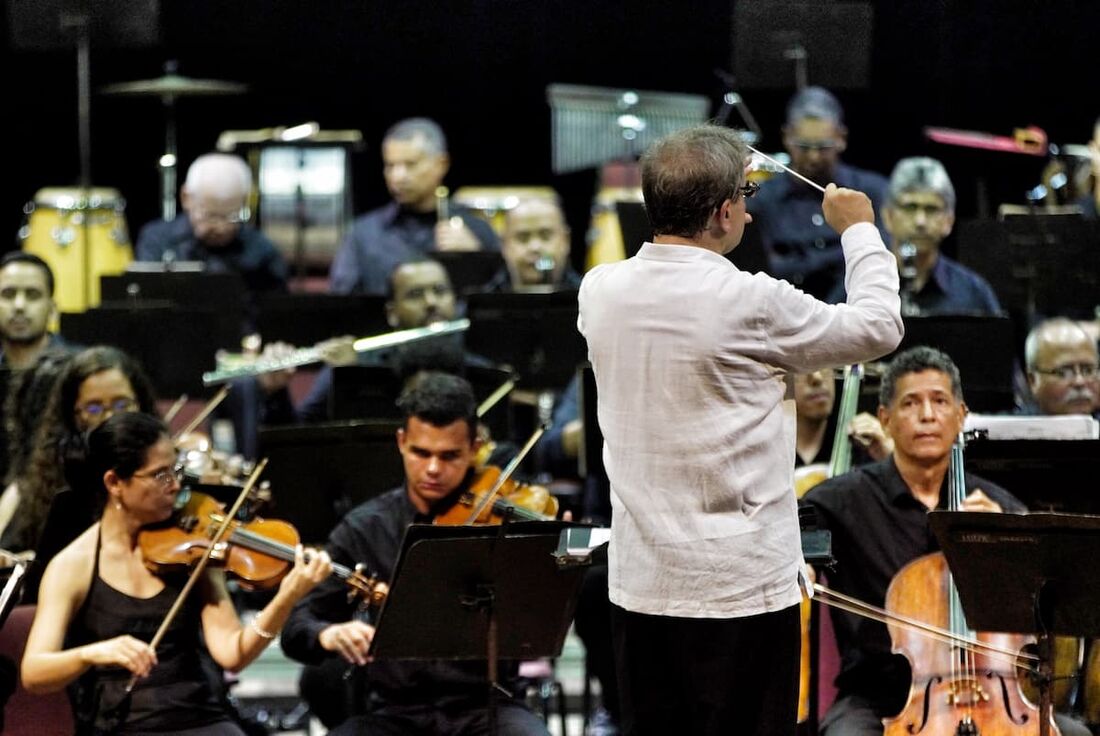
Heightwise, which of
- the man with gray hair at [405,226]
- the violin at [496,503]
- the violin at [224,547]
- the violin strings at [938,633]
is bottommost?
the violin strings at [938,633]

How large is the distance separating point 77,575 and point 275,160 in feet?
15.4

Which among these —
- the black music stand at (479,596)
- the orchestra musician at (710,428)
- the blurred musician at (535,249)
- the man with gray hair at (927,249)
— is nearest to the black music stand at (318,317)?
the blurred musician at (535,249)

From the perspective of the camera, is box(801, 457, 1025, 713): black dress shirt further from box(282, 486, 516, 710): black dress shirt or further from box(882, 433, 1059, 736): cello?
box(282, 486, 516, 710): black dress shirt

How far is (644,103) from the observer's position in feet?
26.8

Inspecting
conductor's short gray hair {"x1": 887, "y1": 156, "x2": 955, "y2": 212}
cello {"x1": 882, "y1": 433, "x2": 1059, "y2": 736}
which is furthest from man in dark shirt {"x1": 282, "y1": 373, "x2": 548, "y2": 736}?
conductor's short gray hair {"x1": 887, "y1": 156, "x2": 955, "y2": 212}

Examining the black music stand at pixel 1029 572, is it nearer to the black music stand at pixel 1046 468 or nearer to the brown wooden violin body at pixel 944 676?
the brown wooden violin body at pixel 944 676

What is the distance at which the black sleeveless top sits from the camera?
154 inches

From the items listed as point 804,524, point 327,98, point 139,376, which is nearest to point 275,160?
point 327,98

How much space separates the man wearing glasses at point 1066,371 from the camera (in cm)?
523

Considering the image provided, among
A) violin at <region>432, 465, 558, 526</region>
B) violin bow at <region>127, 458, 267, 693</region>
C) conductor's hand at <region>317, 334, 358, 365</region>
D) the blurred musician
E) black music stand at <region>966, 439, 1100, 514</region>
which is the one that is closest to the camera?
violin bow at <region>127, 458, 267, 693</region>

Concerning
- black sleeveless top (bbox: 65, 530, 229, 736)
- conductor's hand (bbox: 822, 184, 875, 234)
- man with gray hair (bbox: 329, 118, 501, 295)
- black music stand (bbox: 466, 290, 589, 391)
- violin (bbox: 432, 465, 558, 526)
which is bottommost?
black sleeveless top (bbox: 65, 530, 229, 736)

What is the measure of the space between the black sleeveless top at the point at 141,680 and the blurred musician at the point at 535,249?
3.11 meters

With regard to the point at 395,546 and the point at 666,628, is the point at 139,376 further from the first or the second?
the point at 666,628

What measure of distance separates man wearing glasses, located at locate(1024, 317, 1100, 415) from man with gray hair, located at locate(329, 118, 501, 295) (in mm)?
2810
